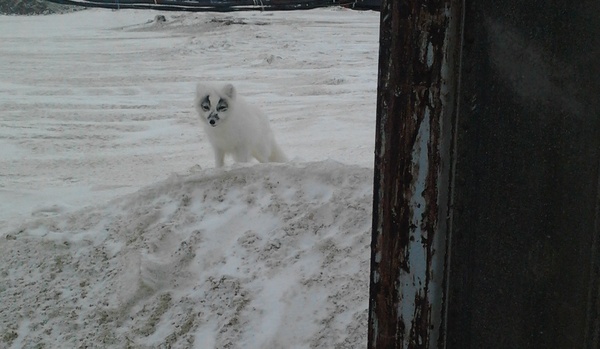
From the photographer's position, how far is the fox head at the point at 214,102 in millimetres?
5922

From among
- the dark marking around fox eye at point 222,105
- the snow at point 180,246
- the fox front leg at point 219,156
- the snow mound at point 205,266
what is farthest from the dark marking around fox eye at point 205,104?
the snow mound at point 205,266

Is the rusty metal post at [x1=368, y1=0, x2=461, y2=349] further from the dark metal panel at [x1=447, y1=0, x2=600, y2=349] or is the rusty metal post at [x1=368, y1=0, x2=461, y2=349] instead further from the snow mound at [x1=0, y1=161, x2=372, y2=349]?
the snow mound at [x1=0, y1=161, x2=372, y2=349]

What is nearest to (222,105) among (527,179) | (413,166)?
(413,166)

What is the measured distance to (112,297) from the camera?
355 centimetres

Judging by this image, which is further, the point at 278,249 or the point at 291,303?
the point at 278,249

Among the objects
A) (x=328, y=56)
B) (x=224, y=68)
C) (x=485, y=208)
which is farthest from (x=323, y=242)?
(x=328, y=56)

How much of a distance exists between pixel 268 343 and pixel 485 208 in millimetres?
1361

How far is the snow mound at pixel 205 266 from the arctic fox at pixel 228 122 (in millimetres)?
1530

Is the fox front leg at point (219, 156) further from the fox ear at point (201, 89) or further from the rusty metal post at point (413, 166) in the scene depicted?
the rusty metal post at point (413, 166)

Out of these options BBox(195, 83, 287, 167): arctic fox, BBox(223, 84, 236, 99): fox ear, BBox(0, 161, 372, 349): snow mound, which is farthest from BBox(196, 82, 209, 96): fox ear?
BBox(0, 161, 372, 349): snow mound

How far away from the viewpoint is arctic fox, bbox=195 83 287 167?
19.6 feet

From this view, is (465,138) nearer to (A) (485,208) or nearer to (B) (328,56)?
(A) (485,208)

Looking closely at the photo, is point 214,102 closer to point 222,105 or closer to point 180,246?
point 222,105

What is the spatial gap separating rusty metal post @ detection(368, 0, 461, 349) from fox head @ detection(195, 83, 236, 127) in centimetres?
396
